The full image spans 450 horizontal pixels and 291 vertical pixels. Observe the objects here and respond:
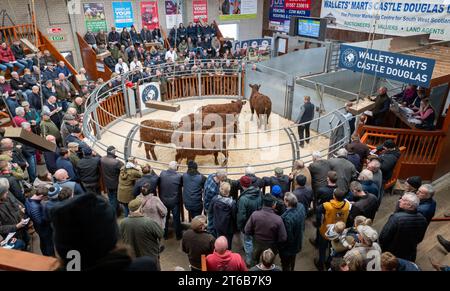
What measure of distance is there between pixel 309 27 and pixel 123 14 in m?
9.62

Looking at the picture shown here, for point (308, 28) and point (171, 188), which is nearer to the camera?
point (171, 188)

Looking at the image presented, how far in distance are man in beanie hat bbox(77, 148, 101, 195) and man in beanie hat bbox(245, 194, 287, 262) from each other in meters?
3.37

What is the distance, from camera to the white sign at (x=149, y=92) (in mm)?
11961

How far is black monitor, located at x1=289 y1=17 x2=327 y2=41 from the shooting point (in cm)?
1347

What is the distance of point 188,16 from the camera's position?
1956 cm

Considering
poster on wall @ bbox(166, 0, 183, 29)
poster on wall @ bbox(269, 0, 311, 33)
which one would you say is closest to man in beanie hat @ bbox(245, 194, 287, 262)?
poster on wall @ bbox(166, 0, 183, 29)

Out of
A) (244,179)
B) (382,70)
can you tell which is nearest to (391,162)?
(382,70)

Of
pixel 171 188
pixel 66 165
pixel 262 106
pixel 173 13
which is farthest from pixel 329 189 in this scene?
pixel 173 13

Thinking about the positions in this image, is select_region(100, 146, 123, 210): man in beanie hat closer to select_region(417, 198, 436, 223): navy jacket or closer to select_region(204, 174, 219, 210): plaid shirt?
select_region(204, 174, 219, 210): plaid shirt

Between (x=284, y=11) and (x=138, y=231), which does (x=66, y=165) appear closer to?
(x=138, y=231)

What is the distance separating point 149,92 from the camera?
12.3 metres
